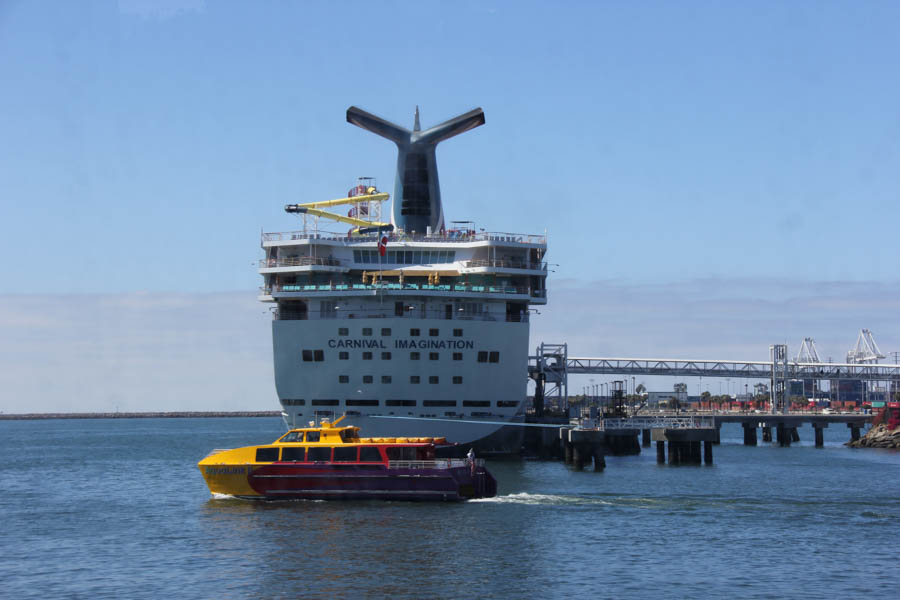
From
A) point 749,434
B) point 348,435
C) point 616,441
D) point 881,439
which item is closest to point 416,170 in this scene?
point 616,441

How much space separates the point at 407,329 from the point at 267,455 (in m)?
16.5

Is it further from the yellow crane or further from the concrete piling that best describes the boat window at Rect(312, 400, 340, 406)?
the concrete piling

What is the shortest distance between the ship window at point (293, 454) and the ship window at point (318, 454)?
0.21 meters

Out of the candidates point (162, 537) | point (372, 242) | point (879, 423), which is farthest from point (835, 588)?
point (879, 423)

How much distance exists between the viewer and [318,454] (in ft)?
137

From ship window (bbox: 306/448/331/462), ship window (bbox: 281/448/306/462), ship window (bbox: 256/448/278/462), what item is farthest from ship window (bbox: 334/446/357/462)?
ship window (bbox: 256/448/278/462)

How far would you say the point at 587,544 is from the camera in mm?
33906

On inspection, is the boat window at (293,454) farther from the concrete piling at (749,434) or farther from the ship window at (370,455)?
the concrete piling at (749,434)

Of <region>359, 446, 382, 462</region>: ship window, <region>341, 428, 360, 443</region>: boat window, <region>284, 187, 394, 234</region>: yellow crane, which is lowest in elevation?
<region>359, 446, 382, 462</region>: ship window

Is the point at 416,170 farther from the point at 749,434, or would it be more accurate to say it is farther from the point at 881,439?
the point at 881,439

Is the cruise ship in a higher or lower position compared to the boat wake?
higher

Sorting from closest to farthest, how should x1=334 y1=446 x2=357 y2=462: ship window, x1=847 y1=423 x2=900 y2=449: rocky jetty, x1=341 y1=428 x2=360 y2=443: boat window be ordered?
x1=334 y1=446 x2=357 y2=462: ship window → x1=341 y1=428 x2=360 y2=443: boat window → x1=847 y1=423 x2=900 y2=449: rocky jetty

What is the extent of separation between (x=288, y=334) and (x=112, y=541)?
80.6ft

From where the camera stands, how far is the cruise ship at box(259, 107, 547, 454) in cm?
5656
